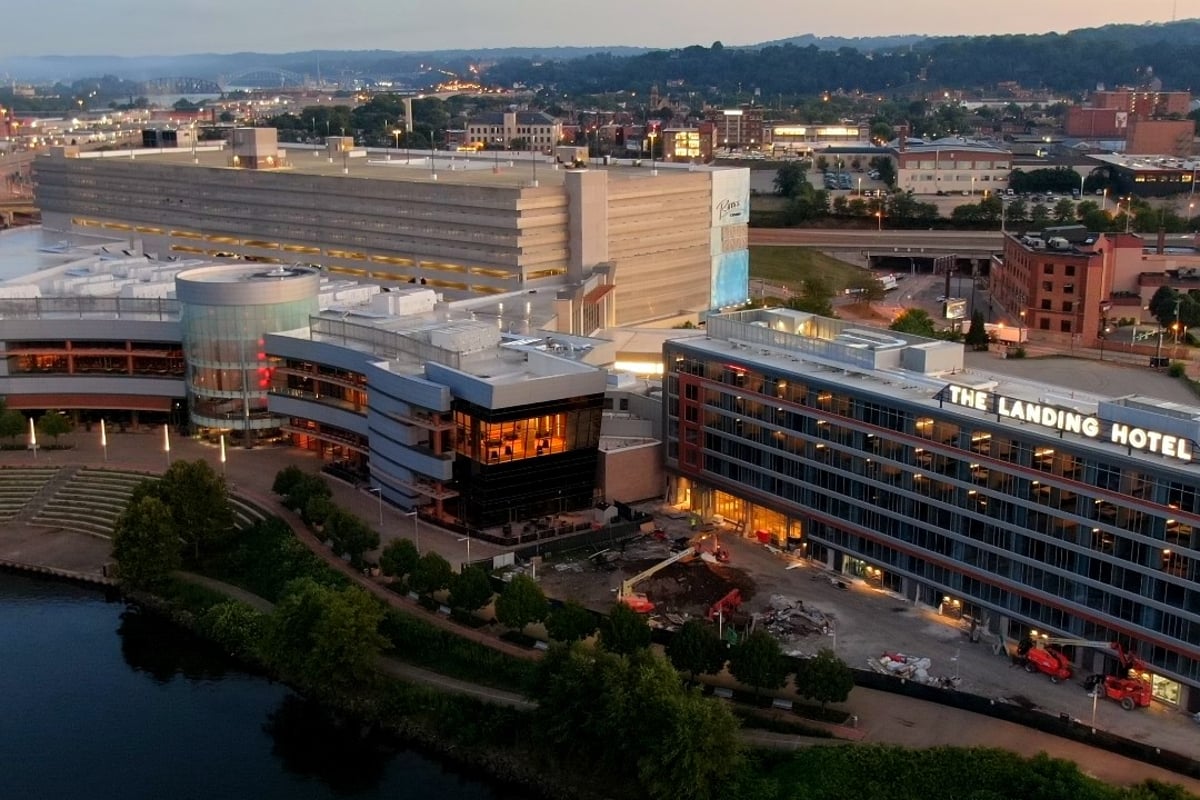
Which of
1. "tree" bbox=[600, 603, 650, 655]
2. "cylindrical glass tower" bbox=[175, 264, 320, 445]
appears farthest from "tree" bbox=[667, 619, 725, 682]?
"cylindrical glass tower" bbox=[175, 264, 320, 445]

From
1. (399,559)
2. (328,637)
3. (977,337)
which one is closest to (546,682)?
(328,637)

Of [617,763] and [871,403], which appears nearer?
[617,763]

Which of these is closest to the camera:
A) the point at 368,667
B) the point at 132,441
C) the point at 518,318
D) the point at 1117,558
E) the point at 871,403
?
the point at 1117,558

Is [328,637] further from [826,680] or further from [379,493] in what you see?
[379,493]

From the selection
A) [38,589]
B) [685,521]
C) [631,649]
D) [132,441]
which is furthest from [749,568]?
[132,441]

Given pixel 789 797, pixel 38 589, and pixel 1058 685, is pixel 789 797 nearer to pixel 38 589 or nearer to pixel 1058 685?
pixel 1058 685
